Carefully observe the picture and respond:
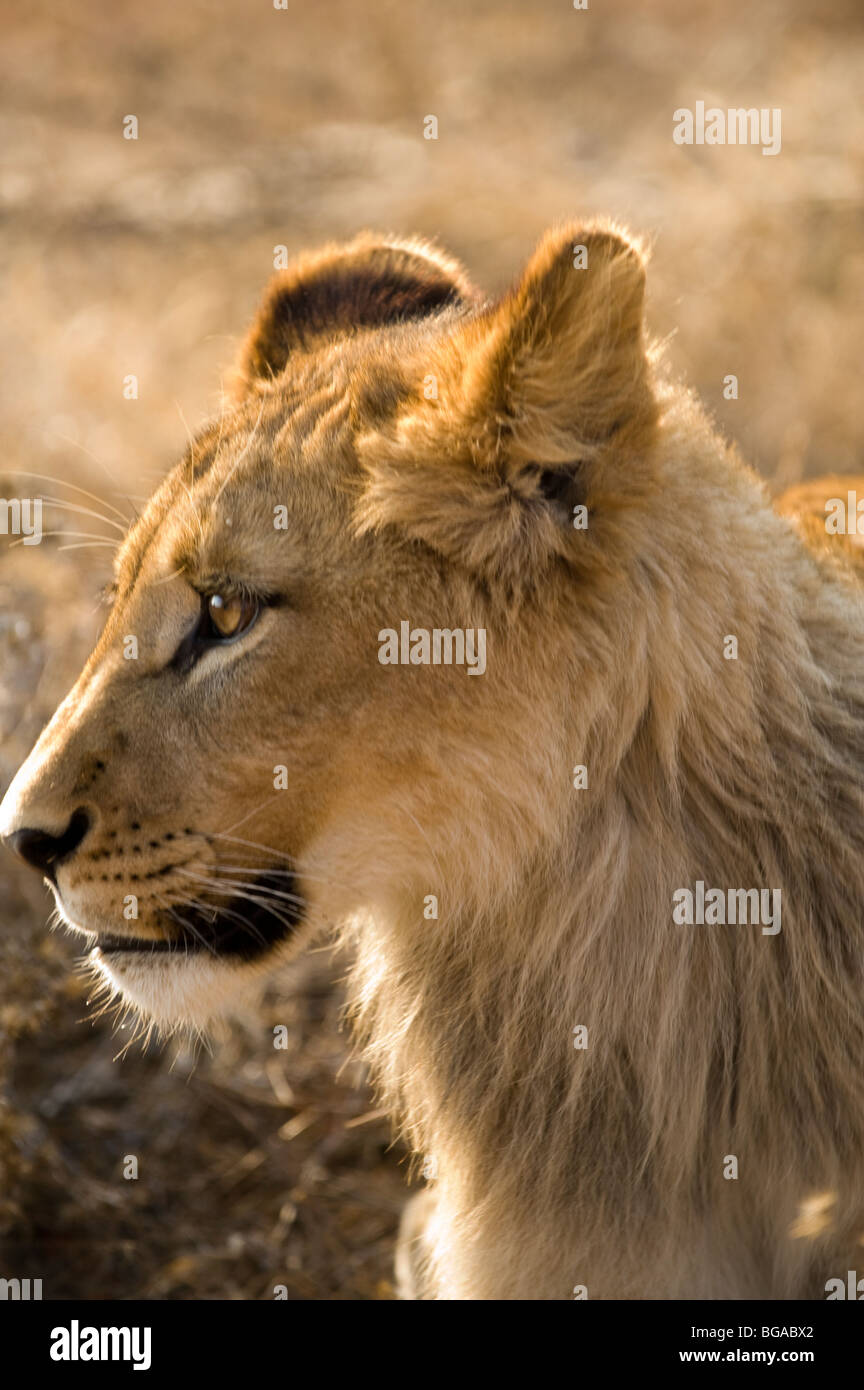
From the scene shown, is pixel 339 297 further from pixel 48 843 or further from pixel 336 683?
pixel 48 843

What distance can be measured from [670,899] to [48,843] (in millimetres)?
958

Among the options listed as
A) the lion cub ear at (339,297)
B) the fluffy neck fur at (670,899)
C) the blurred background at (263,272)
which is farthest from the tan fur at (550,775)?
the blurred background at (263,272)

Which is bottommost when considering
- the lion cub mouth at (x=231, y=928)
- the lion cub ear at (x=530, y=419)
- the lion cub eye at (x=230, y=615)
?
the lion cub mouth at (x=231, y=928)

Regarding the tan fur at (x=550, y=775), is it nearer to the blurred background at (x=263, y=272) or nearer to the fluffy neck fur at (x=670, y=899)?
the fluffy neck fur at (x=670, y=899)

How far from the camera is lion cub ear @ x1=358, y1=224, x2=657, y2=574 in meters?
1.97

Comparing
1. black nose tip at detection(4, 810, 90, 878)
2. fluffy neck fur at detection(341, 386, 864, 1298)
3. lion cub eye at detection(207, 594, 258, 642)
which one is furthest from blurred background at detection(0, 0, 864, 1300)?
black nose tip at detection(4, 810, 90, 878)

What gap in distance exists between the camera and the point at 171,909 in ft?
7.43

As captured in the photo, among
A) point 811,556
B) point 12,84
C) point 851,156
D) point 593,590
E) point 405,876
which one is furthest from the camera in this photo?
point 12,84

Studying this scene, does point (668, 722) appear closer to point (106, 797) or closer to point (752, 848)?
point (752, 848)

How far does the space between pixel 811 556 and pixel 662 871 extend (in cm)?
62

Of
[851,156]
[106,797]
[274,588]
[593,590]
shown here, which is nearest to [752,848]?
[593,590]

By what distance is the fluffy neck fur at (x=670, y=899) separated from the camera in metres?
2.19

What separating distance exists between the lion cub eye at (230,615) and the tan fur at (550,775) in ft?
0.11

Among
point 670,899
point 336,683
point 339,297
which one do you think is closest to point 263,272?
point 339,297
